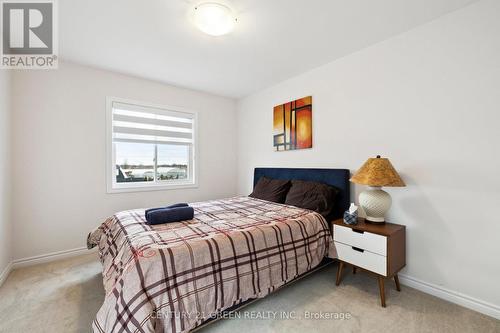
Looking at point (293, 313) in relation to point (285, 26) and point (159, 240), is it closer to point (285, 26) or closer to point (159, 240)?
point (159, 240)

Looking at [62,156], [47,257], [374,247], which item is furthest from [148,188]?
[374,247]

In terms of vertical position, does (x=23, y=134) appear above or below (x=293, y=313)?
above

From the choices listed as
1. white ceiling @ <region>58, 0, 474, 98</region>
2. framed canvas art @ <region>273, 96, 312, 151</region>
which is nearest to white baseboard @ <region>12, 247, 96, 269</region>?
white ceiling @ <region>58, 0, 474, 98</region>

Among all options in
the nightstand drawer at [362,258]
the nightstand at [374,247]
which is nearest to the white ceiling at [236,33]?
the nightstand at [374,247]

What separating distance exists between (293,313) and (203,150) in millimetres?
2925

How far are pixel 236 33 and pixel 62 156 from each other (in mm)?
2603

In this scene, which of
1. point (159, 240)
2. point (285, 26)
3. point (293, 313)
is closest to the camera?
point (159, 240)

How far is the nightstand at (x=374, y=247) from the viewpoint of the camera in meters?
1.77

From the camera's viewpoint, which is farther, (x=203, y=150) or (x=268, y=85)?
(x=203, y=150)

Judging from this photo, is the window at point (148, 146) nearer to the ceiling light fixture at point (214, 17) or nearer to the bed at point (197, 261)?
the bed at point (197, 261)

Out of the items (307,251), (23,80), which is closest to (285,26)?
(307,251)

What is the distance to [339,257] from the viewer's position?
2.09 metres

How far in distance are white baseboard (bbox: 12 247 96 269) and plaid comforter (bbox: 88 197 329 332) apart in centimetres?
87

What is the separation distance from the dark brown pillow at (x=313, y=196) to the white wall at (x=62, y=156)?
7.34 ft
